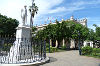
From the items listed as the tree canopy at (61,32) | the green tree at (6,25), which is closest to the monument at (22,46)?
the tree canopy at (61,32)

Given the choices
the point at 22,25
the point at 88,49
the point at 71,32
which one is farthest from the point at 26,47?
the point at 71,32

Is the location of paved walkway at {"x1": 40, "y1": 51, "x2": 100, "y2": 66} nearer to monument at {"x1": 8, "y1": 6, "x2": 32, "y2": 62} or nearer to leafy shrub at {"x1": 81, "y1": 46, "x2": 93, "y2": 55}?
monument at {"x1": 8, "y1": 6, "x2": 32, "y2": 62}

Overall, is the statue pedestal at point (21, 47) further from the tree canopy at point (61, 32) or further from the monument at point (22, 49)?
the tree canopy at point (61, 32)

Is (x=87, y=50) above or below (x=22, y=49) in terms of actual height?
below

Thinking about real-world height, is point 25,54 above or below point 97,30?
below

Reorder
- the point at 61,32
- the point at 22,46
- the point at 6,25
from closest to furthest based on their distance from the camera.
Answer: the point at 22,46 → the point at 61,32 → the point at 6,25

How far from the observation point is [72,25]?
37.4 m

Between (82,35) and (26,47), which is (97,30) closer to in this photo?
(82,35)

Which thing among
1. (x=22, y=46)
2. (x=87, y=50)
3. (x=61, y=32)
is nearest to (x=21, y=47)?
(x=22, y=46)

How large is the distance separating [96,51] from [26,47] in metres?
12.7

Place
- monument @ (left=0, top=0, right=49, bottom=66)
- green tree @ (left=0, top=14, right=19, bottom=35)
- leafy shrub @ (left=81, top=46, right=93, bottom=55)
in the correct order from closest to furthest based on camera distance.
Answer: monument @ (left=0, top=0, right=49, bottom=66) < leafy shrub @ (left=81, top=46, right=93, bottom=55) < green tree @ (left=0, top=14, right=19, bottom=35)

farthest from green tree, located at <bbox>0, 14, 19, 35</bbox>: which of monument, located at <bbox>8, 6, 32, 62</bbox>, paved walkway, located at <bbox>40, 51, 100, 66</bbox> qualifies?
paved walkway, located at <bbox>40, 51, 100, 66</bbox>

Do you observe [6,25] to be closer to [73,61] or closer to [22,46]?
[22,46]

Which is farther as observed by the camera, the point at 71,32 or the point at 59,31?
the point at 71,32
